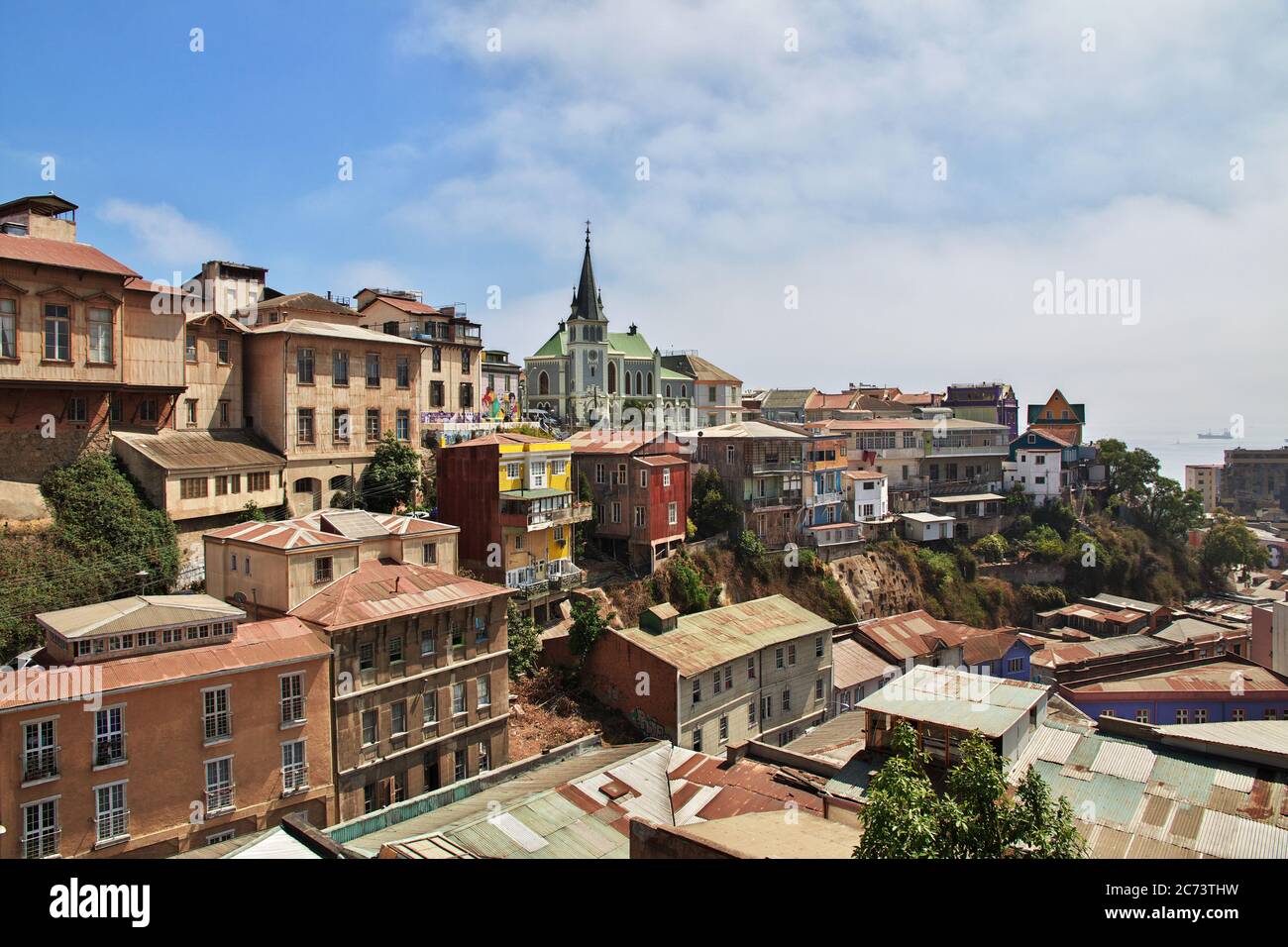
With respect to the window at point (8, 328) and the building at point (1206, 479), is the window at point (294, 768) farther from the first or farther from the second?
the building at point (1206, 479)

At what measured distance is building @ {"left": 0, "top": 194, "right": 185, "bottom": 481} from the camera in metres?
25.6

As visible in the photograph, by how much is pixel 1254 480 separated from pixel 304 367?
11338cm

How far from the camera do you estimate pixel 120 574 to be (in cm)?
2500

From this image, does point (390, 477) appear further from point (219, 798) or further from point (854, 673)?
point (854, 673)

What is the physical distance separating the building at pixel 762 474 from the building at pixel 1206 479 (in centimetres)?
9012

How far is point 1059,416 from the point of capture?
7575 cm

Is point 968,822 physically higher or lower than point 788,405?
lower

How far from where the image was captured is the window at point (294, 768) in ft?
66.6

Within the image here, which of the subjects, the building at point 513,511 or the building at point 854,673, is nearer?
the building at point 513,511

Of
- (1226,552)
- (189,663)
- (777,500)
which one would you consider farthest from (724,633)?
(1226,552)

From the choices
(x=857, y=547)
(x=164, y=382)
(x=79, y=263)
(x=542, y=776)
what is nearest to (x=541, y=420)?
(x=857, y=547)

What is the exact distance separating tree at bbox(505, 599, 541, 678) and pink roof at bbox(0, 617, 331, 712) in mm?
8397

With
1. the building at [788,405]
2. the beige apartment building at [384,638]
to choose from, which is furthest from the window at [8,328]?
the building at [788,405]

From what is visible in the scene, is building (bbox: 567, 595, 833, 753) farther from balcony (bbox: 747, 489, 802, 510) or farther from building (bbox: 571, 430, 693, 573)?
balcony (bbox: 747, 489, 802, 510)
